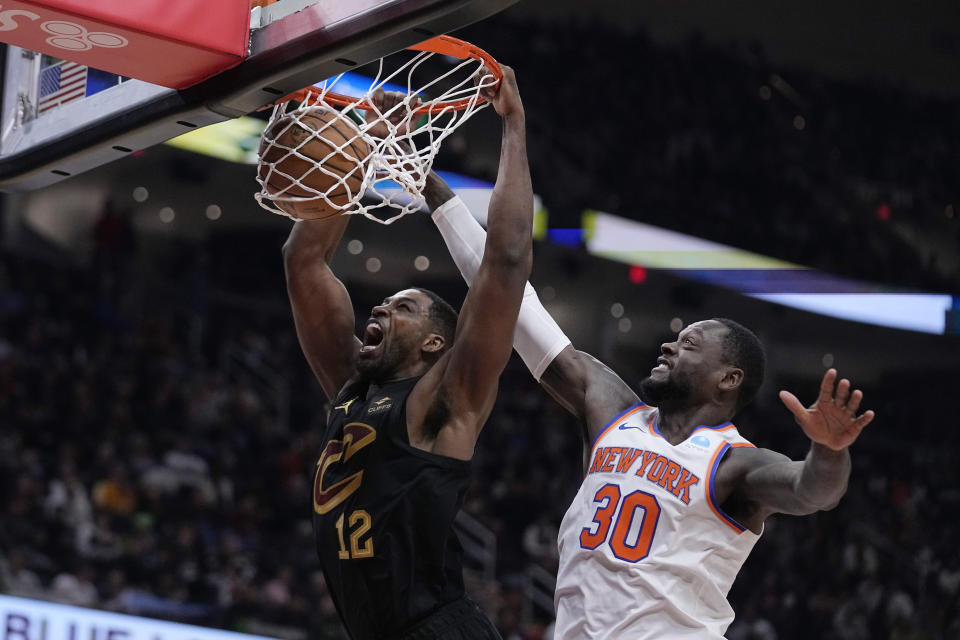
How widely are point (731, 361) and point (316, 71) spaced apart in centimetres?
187

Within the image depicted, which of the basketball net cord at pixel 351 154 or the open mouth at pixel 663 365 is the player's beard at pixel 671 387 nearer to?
the open mouth at pixel 663 365

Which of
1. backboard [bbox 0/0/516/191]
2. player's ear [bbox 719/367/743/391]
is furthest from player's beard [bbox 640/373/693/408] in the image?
backboard [bbox 0/0/516/191]

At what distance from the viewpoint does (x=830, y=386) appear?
3207 millimetres

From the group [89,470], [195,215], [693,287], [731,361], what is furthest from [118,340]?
[731,361]

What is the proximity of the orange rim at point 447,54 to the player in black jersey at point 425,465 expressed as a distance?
0.25ft

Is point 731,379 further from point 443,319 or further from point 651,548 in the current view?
point 443,319

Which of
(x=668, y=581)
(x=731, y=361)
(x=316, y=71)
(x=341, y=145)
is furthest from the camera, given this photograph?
(x=731, y=361)

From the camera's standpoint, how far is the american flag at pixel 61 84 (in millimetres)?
3559

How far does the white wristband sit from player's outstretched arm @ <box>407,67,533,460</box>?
0.56 m

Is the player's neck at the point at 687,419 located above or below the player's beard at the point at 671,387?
below

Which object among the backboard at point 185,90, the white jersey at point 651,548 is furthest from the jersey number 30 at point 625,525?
the backboard at point 185,90

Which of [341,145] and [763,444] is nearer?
[341,145]

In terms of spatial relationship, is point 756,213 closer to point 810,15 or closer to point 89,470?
point 810,15

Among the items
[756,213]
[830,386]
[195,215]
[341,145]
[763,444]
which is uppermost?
[341,145]
